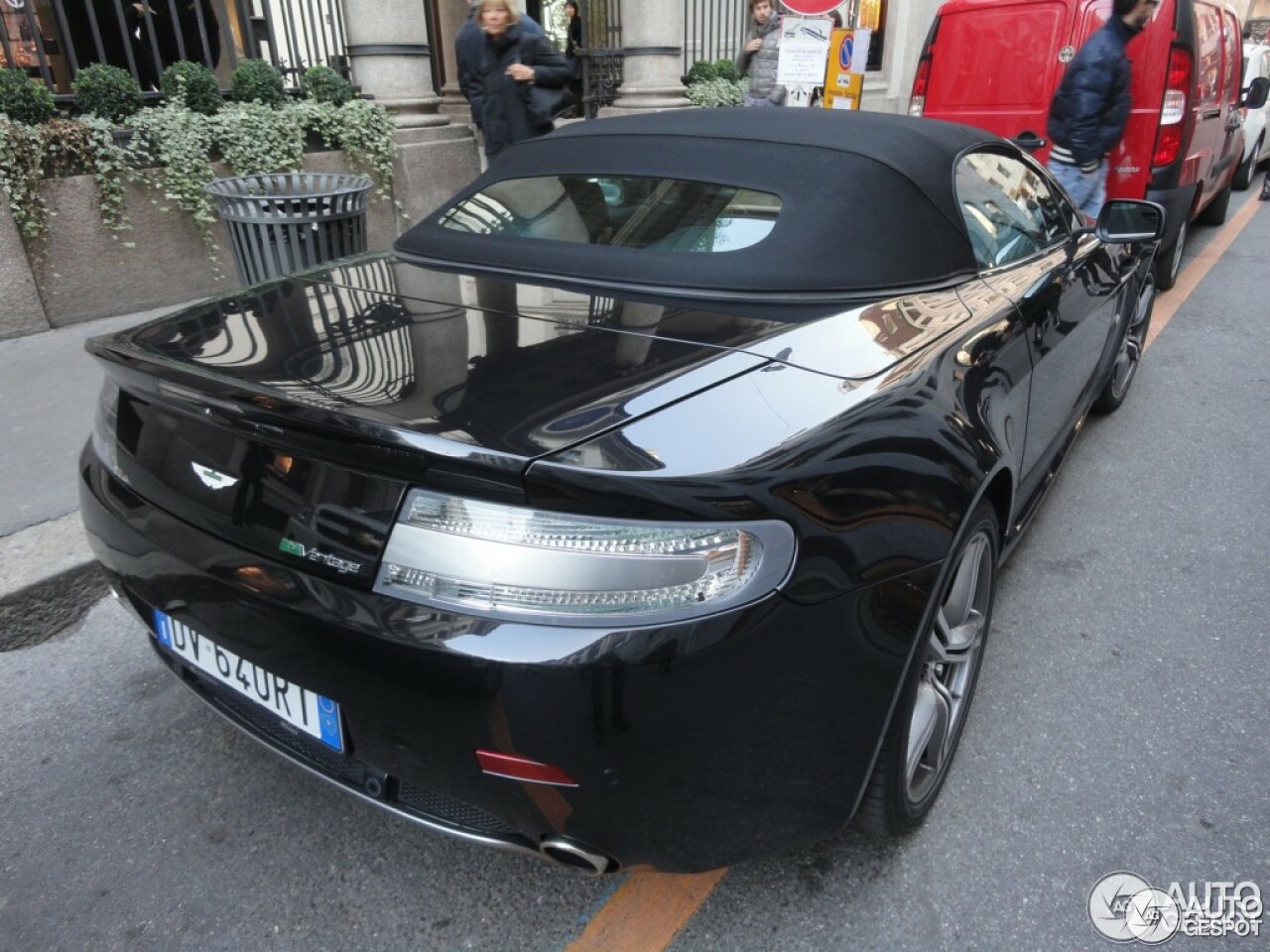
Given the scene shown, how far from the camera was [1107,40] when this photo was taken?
19.4 feet

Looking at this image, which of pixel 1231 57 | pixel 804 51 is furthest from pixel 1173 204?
pixel 804 51

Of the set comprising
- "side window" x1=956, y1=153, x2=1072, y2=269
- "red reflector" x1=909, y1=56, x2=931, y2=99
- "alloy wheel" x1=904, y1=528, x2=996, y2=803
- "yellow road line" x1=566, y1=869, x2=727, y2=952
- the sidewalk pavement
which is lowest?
"yellow road line" x1=566, y1=869, x2=727, y2=952

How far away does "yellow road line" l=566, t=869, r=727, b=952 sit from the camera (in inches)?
78.1

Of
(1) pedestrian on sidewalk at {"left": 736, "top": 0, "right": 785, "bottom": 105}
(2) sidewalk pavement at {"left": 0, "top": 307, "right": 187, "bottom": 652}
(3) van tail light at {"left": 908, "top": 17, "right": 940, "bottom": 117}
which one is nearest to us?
(2) sidewalk pavement at {"left": 0, "top": 307, "right": 187, "bottom": 652}

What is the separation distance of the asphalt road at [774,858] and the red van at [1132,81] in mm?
4054

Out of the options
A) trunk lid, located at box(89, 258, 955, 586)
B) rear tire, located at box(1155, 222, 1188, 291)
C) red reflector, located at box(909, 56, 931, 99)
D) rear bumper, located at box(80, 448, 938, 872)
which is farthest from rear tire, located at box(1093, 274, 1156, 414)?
rear bumper, located at box(80, 448, 938, 872)

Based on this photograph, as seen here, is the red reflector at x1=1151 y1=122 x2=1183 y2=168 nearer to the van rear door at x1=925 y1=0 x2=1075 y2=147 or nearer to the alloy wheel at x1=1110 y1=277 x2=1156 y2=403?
the van rear door at x1=925 y1=0 x2=1075 y2=147

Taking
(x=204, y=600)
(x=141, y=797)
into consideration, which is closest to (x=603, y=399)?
(x=204, y=600)

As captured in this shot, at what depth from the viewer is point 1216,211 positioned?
10.2m

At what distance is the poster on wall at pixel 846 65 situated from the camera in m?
7.32

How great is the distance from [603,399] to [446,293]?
898mm

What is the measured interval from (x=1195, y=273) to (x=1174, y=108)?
2.22m

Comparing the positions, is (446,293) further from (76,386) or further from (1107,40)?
(1107,40)

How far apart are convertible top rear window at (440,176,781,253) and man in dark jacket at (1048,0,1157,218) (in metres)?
4.48
